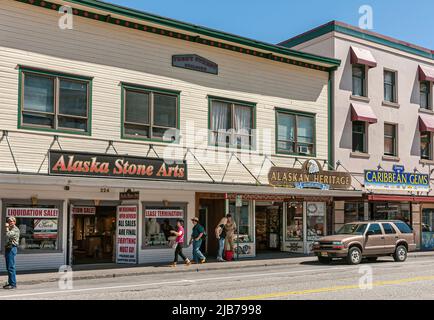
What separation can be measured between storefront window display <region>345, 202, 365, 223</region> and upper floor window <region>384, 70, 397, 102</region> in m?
6.09

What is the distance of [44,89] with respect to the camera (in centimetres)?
1831

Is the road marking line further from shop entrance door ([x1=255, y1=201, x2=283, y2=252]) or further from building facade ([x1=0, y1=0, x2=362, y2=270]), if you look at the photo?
shop entrance door ([x1=255, y1=201, x2=283, y2=252])

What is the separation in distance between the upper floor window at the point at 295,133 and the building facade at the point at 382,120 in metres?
1.49

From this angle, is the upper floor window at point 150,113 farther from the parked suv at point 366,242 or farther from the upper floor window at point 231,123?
the parked suv at point 366,242

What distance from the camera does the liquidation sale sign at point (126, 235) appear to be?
1994 centimetres

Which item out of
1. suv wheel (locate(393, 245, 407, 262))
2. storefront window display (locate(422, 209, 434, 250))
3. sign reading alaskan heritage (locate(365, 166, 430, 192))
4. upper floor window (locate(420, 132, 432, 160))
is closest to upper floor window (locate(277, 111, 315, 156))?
sign reading alaskan heritage (locate(365, 166, 430, 192))

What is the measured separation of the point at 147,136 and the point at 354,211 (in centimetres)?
1209

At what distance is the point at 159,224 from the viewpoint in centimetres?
2080

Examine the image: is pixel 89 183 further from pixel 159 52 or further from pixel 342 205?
pixel 342 205

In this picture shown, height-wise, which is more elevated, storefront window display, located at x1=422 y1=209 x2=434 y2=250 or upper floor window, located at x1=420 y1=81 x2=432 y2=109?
upper floor window, located at x1=420 y1=81 x2=432 y2=109

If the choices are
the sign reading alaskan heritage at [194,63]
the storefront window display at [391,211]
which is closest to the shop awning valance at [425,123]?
the storefront window display at [391,211]

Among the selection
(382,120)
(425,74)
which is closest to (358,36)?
(382,120)

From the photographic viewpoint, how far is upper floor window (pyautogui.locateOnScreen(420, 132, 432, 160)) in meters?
30.9
